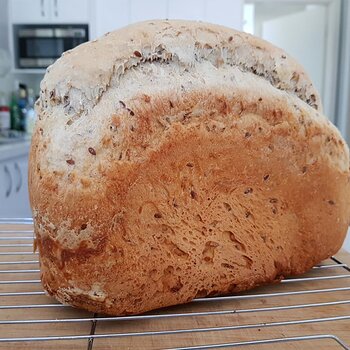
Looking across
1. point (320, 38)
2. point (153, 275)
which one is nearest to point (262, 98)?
point (153, 275)

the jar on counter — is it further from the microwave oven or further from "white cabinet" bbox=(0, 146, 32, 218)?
"white cabinet" bbox=(0, 146, 32, 218)

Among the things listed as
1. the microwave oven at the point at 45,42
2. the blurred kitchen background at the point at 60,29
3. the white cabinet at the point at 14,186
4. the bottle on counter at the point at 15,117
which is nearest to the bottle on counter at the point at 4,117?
the blurred kitchen background at the point at 60,29

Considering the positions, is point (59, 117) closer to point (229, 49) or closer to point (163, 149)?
point (163, 149)

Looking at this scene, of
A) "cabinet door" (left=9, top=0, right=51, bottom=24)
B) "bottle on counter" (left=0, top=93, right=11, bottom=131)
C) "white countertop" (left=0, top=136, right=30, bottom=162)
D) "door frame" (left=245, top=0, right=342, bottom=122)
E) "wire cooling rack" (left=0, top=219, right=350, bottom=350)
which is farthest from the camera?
"door frame" (left=245, top=0, right=342, bottom=122)

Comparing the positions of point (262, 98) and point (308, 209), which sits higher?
point (262, 98)

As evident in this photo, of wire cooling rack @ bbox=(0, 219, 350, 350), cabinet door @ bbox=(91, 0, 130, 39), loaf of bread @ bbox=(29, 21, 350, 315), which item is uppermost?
cabinet door @ bbox=(91, 0, 130, 39)

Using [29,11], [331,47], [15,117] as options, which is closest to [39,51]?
[29,11]

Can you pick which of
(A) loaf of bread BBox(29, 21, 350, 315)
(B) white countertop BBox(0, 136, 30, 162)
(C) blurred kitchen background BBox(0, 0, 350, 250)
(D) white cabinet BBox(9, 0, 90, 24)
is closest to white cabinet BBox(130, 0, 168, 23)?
(C) blurred kitchen background BBox(0, 0, 350, 250)
